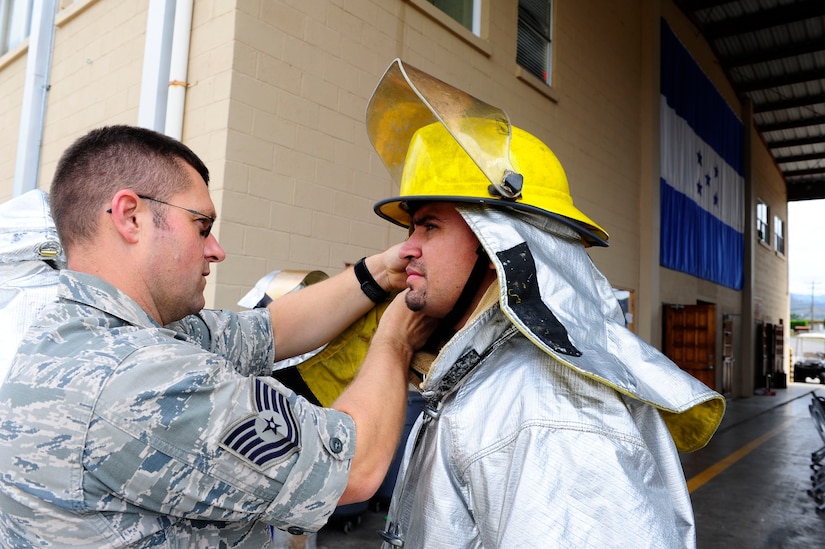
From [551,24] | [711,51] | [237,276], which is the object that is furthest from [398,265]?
[711,51]

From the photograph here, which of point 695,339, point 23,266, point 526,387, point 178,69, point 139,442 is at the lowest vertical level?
point 139,442

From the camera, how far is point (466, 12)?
646 cm

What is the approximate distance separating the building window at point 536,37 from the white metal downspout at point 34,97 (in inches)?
199

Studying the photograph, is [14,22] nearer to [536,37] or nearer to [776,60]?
[536,37]

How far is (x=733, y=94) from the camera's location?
1612 centimetres

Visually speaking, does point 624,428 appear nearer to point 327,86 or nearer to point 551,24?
point 327,86

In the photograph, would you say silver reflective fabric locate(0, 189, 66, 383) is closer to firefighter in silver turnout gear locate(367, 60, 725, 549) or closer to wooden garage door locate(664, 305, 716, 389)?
firefighter in silver turnout gear locate(367, 60, 725, 549)

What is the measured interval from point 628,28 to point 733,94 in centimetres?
768

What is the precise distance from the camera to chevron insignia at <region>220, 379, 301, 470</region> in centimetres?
115

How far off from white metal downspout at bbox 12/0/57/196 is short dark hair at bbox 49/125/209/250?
530 cm

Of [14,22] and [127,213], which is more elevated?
[14,22]

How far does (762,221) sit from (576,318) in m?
20.9

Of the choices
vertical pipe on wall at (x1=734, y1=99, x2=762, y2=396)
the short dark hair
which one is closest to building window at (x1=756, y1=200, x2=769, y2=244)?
vertical pipe on wall at (x1=734, y1=99, x2=762, y2=396)

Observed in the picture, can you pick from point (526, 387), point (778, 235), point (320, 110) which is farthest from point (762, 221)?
point (526, 387)
